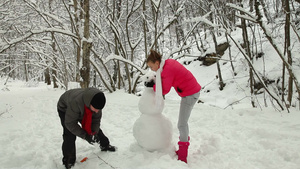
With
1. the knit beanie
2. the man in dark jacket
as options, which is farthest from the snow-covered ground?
the knit beanie

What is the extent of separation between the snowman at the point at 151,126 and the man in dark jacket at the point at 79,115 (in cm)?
67

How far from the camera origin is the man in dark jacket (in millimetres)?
2385

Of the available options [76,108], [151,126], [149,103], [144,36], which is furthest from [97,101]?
[144,36]

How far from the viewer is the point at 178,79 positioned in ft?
8.73

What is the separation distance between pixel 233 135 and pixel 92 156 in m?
2.55

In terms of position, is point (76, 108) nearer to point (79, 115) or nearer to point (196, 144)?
point (79, 115)

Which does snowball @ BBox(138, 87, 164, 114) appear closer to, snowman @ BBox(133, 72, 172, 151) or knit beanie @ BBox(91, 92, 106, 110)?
snowman @ BBox(133, 72, 172, 151)

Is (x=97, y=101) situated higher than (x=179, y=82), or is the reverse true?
(x=179, y=82)

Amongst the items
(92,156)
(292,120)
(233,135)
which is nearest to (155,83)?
(92,156)

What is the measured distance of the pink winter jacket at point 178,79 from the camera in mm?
2617

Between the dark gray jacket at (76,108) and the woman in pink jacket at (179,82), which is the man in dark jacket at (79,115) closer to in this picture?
the dark gray jacket at (76,108)

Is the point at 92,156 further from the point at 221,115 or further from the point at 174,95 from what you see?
the point at 174,95

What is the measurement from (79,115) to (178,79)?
4.74 ft

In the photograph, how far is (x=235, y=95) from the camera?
34.7 ft
